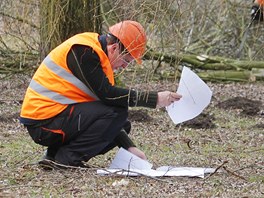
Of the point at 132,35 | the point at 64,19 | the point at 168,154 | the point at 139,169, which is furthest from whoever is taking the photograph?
the point at 64,19

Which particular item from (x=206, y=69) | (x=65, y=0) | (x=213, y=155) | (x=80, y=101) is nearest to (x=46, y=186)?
(x=80, y=101)

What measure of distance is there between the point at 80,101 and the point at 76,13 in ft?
12.4

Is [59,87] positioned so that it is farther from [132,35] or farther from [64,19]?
[64,19]

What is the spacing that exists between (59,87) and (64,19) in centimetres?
373

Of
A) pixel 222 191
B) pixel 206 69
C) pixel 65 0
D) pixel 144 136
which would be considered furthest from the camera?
pixel 206 69

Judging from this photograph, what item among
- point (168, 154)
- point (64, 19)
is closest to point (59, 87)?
point (168, 154)

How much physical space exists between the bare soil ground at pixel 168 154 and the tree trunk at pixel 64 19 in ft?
3.27

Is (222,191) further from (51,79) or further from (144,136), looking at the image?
(144,136)

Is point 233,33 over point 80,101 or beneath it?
beneath

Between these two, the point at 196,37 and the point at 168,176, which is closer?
the point at 168,176

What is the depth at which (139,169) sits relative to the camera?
18.0ft

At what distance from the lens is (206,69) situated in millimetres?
12195

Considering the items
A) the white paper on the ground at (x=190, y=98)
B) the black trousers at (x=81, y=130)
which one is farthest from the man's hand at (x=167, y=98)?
the black trousers at (x=81, y=130)

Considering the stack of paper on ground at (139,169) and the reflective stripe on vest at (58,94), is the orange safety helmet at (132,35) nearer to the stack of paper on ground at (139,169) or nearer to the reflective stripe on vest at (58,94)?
the reflective stripe on vest at (58,94)
